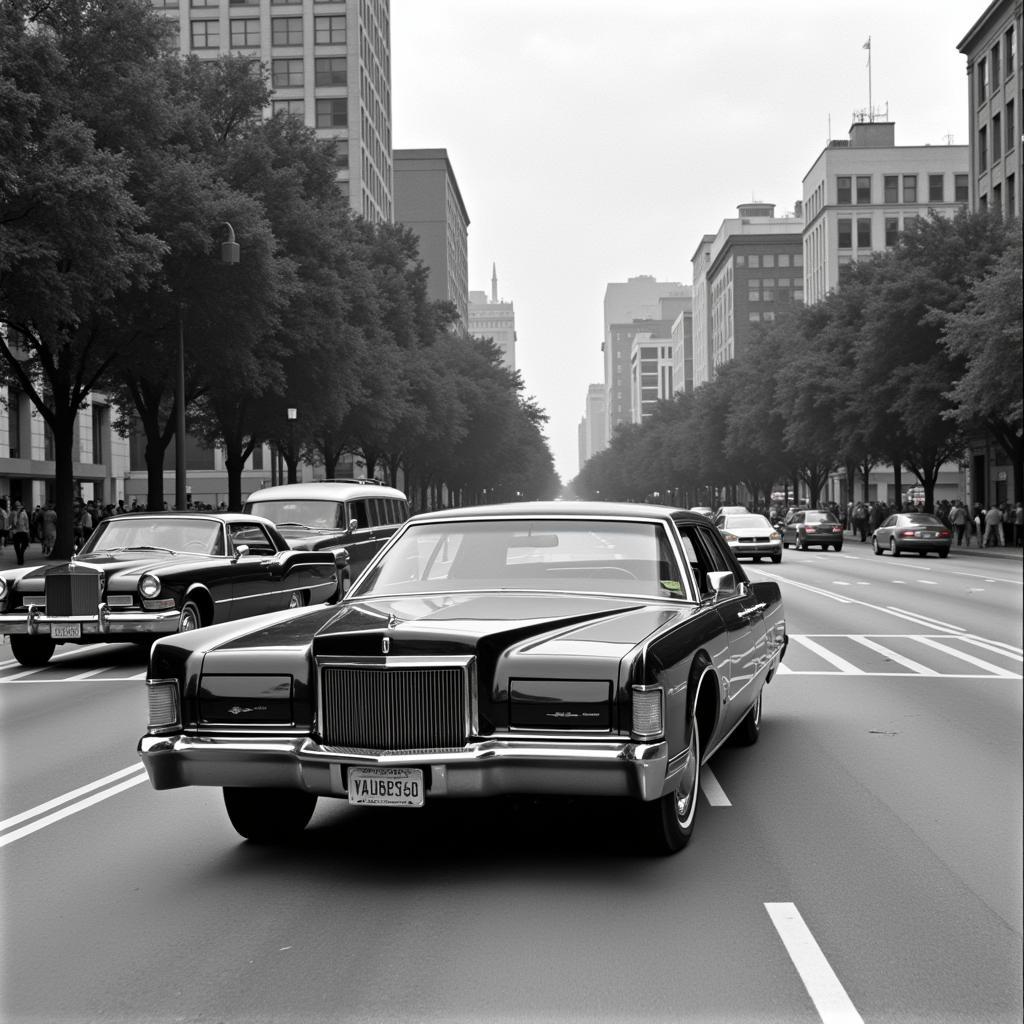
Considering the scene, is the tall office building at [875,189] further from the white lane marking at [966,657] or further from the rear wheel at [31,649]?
the rear wheel at [31,649]

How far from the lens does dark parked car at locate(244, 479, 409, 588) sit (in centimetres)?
2123

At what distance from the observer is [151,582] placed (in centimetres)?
1398

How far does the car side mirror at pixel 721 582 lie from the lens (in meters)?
7.30

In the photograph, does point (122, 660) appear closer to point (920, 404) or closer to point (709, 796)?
point (709, 796)

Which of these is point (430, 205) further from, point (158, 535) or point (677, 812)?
point (677, 812)

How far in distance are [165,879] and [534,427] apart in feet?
342

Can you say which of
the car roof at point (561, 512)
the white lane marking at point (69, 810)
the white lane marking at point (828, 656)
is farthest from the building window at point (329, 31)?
the car roof at point (561, 512)

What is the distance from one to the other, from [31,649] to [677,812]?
10.9 meters

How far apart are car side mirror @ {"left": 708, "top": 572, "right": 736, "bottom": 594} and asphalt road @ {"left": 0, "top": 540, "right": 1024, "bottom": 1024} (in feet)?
3.72


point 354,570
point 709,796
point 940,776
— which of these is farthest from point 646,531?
point 354,570

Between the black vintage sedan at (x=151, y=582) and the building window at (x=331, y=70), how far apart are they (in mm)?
89214

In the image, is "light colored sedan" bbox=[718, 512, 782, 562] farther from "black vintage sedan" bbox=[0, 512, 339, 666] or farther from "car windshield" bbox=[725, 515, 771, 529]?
"black vintage sedan" bbox=[0, 512, 339, 666]

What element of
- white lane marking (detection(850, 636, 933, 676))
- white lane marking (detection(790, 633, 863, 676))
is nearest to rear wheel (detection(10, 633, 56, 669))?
white lane marking (detection(790, 633, 863, 676))

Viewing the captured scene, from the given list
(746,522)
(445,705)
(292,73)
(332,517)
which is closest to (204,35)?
(292,73)
